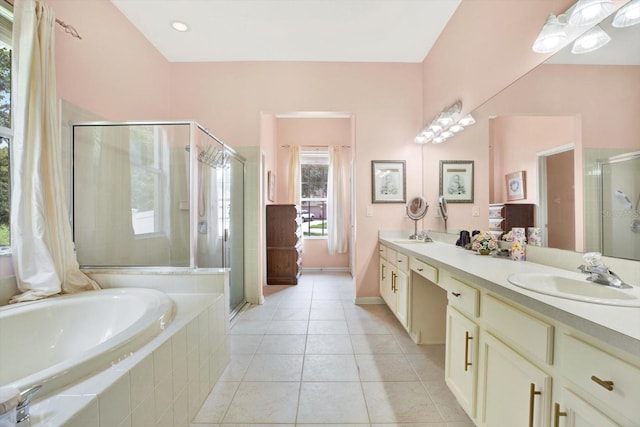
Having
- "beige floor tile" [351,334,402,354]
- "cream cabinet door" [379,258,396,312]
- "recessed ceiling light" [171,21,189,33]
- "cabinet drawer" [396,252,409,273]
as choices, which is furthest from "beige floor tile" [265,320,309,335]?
"recessed ceiling light" [171,21,189,33]

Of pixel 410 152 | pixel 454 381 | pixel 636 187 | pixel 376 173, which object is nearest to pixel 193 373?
pixel 454 381

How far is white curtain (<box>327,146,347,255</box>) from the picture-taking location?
16.1 feet

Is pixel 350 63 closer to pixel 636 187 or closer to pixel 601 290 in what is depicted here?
pixel 636 187

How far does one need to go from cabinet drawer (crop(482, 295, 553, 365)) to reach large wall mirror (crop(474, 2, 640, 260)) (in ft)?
1.79

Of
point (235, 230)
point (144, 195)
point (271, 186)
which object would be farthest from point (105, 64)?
point (271, 186)

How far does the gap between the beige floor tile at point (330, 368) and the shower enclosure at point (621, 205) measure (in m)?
1.51

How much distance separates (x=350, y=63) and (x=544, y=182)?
2485 millimetres

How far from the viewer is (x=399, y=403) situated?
4.98 feet

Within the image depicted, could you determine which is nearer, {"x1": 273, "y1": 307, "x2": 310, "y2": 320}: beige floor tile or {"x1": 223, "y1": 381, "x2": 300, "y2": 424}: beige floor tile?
{"x1": 223, "y1": 381, "x2": 300, "y2": 424}: beige floor tile

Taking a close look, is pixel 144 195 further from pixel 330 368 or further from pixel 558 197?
pixel 558 197

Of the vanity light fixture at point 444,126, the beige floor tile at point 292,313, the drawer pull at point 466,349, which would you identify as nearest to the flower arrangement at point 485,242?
the drawer pull at point 466,349

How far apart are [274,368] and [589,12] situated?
2.60 meters

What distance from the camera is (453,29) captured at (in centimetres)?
245

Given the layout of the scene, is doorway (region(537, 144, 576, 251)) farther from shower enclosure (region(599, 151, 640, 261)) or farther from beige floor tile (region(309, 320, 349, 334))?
beige floor tile (region(309, 320, 349, 334))
